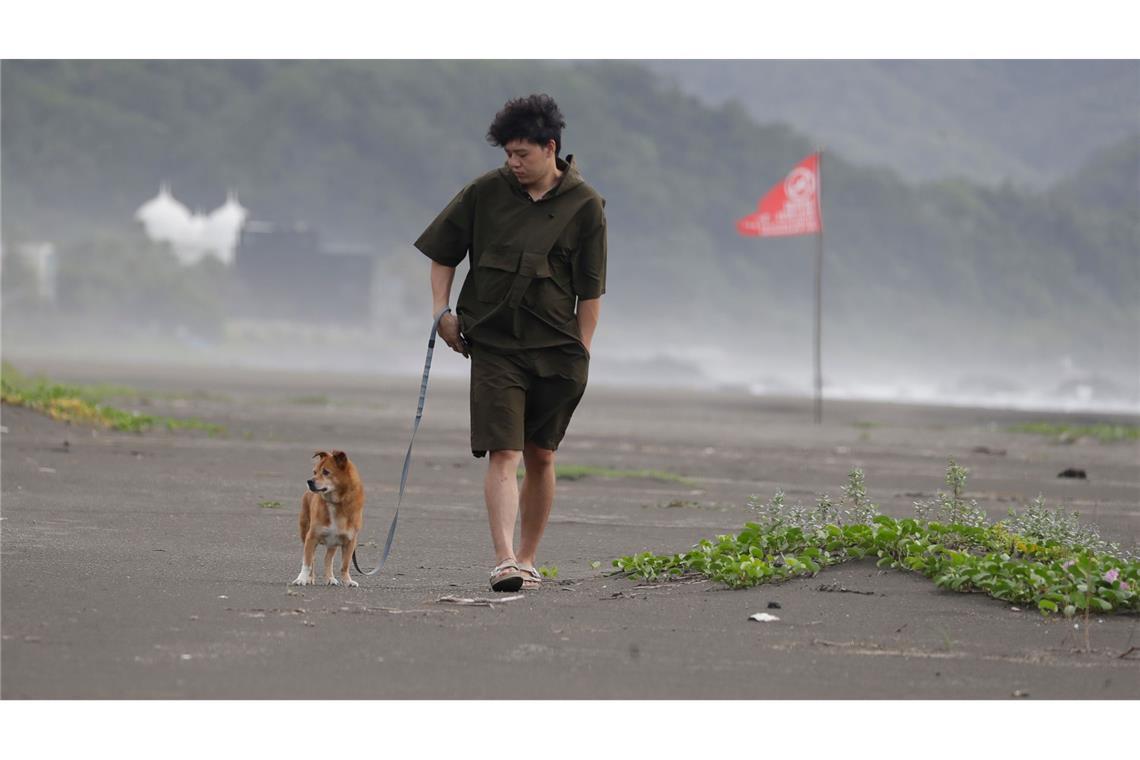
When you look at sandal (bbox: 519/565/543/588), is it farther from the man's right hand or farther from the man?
the man's right hand

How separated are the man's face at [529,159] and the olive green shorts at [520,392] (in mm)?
805

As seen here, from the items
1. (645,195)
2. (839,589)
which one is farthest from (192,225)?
(839,589)

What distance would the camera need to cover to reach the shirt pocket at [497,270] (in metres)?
7.72

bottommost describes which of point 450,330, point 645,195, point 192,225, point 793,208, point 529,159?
point 450,330

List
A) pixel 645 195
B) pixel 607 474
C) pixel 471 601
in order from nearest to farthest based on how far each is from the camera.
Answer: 1. pixel 471 601
2. pixel 607 474
3. pixel 645 195

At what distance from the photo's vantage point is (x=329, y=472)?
762 centimetres

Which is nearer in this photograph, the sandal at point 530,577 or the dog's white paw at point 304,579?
the dog's white paw at point 304,579

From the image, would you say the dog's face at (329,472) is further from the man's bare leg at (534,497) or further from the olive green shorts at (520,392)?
the man's bare leg at (534,497)

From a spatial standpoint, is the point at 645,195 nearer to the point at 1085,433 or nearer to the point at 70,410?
the point at 1085,433

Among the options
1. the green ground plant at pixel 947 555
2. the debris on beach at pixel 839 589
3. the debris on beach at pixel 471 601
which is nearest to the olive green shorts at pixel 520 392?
the debris on beach at pixel 471 601

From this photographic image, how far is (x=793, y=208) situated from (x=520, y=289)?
24.2 metres

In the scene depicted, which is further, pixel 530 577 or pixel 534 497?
pixel 534 497

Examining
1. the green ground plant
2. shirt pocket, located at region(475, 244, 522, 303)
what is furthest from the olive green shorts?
the green ground plant
